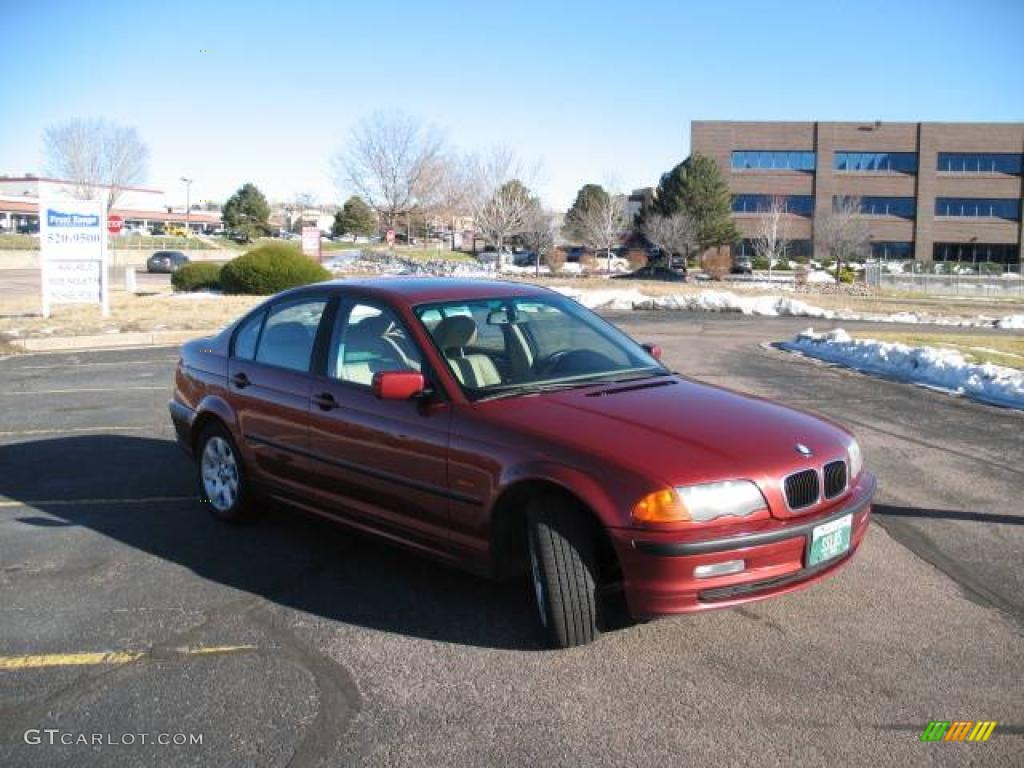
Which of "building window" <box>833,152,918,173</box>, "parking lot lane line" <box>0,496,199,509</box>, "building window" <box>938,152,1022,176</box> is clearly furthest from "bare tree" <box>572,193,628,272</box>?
"parking lot lane line" <box>0,496,199,509</box>

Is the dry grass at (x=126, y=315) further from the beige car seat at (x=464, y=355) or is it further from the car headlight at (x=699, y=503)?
the car headlight at (x=699, y=503)

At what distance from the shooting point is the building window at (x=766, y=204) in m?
69.8

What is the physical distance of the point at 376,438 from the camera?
4.74 metres

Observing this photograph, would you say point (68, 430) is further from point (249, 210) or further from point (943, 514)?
point (249, 210)

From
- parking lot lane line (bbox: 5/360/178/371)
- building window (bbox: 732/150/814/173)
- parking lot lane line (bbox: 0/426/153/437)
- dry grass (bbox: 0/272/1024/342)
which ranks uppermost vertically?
building window (bbox: 732/150/814/173)

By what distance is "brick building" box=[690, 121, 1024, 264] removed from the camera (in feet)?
226

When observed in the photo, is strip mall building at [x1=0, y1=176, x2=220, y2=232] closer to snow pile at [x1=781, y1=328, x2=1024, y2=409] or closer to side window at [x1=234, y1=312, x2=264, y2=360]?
snow pile at [x1=781, y1=328, x2=1024, y2=409]

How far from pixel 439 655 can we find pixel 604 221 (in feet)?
187

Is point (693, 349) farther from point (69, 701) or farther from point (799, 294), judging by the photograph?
point (799, 294)

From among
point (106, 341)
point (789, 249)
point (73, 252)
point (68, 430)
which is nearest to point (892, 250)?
point (789, 249)

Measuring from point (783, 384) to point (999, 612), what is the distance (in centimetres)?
794

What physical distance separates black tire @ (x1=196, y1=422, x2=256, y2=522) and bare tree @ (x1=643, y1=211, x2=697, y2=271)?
2145 inches

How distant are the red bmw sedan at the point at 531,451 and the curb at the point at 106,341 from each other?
1181 centimetres

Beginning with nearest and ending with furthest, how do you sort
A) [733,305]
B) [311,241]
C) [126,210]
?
[733,305] < [311,241] < [126,210]
